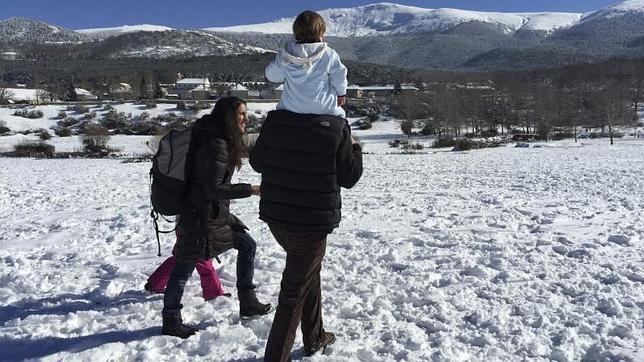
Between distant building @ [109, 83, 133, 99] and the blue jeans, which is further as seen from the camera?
distant building @ [109, 83, 133, 99]

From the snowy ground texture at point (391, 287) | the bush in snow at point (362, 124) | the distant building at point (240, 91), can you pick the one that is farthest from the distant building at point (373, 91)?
the snowy ground texture at point (391, 287)

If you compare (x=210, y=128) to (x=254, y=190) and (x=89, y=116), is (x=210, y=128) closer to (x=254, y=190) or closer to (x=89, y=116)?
(x=254, y=190)

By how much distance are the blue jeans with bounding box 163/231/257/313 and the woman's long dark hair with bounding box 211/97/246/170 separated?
73 centimetres

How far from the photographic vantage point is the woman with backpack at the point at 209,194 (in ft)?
11.3

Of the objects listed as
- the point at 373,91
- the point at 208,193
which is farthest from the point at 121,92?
the point at 208,193

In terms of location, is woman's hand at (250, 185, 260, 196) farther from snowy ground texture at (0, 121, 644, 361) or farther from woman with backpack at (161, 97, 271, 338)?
snowy ground texture at (0, 121, 644, 361)

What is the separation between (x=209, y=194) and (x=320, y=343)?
1.29 meters

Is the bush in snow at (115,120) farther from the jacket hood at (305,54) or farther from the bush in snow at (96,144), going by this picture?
the jacket hood at (305,54)

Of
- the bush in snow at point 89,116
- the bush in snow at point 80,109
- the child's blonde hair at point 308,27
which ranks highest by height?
the bush in snow at point 80,109

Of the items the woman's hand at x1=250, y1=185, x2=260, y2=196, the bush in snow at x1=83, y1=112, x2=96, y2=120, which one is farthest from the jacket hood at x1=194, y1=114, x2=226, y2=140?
the bush in snow at x1=83, y1=112, x2=96, y2=120

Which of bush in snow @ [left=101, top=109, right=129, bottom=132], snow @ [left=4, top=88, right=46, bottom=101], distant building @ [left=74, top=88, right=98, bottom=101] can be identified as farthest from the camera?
distant building @ [left=74, top=88, right=98, bottom=101]

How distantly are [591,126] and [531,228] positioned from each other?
73.3 m

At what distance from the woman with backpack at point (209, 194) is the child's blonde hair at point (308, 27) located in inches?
37.8

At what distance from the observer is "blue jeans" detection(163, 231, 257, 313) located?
12.3 ft
